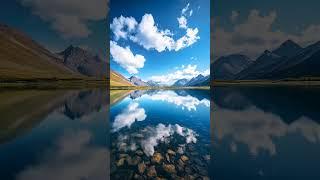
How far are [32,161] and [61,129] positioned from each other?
27.3 ft

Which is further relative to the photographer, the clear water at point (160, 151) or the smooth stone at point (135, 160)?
the smooth stone at point (135, 160)

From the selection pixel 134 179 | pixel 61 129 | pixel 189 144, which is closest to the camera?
pixel 134 179

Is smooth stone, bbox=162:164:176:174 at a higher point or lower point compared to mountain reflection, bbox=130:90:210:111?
lower

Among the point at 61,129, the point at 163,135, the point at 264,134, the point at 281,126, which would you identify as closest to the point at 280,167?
the point at 264,134

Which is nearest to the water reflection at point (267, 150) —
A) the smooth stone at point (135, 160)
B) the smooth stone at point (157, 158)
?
the smooth stone at point (157, 158)

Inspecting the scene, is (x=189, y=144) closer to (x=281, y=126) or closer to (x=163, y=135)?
(x=163, y=135)

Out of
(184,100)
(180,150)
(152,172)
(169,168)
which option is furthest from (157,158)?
(184,100)

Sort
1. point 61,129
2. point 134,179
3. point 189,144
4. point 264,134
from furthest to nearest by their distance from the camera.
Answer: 1. point 61,129
2. point 264,134
3. point 189,144
4. point 134,179

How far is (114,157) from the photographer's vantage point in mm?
12695

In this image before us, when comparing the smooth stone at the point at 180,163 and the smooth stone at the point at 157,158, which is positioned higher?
the smooth stone at the point at 180,163

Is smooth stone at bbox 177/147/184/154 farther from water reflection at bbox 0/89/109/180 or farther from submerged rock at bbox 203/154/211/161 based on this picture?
water reflection at bbox 0/89/109/180

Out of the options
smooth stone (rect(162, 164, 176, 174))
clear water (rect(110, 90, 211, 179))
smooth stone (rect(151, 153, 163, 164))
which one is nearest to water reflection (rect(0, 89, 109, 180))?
clear water (rect(110, 90, 211, 179))

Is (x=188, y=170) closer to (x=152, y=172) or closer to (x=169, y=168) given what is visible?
(x=169, y=168)

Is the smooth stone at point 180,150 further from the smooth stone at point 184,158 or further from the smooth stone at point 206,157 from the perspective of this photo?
the smooth stone at point 206,157
